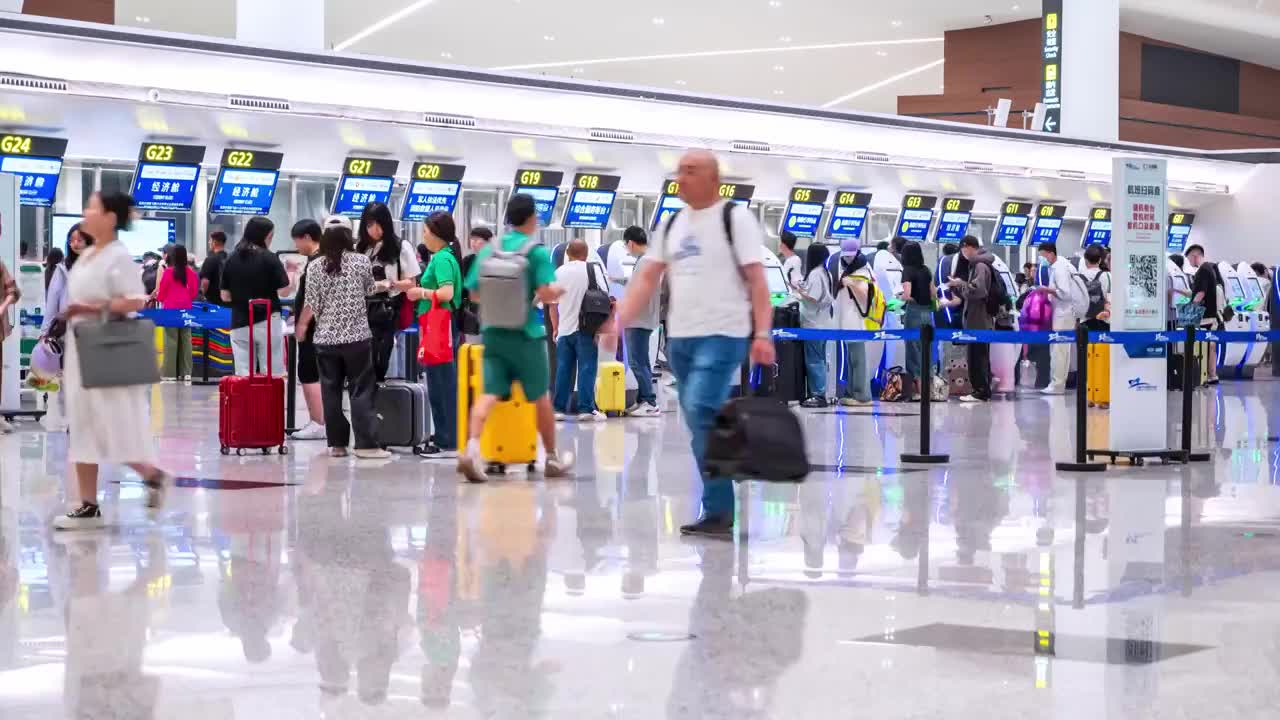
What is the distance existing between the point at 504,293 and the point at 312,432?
14.2 ft

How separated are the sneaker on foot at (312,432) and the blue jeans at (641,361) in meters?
3.51

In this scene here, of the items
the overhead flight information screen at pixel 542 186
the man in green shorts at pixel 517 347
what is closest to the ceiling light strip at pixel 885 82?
the overhead flight information screen at pixel 542 186

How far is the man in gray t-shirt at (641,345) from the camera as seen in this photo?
14.9 metres

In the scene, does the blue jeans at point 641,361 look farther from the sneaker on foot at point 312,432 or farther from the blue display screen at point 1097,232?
the blue display screen at point 1097,232

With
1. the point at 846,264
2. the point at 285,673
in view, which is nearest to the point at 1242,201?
the point at 846,264

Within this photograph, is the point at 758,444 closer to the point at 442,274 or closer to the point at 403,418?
the point at 442,274

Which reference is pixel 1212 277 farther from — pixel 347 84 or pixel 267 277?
pixel 267 277

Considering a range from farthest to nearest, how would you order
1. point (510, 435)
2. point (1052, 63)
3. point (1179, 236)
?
point (1179, 236) → point (1052, 63) → point (510, 435)

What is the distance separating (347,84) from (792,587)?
45.5 feet

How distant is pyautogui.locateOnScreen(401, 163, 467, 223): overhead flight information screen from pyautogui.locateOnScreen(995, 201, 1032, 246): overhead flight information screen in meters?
11.1

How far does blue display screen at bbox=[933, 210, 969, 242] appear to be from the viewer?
89.8 feet

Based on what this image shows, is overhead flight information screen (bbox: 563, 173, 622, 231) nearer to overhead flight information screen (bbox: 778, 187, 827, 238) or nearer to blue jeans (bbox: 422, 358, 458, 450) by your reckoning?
overhead flight information screen (bbox: 778, 187, 827, 238)

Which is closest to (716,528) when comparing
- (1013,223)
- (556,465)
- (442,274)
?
(556,465)

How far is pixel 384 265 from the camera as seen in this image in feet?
35.9
